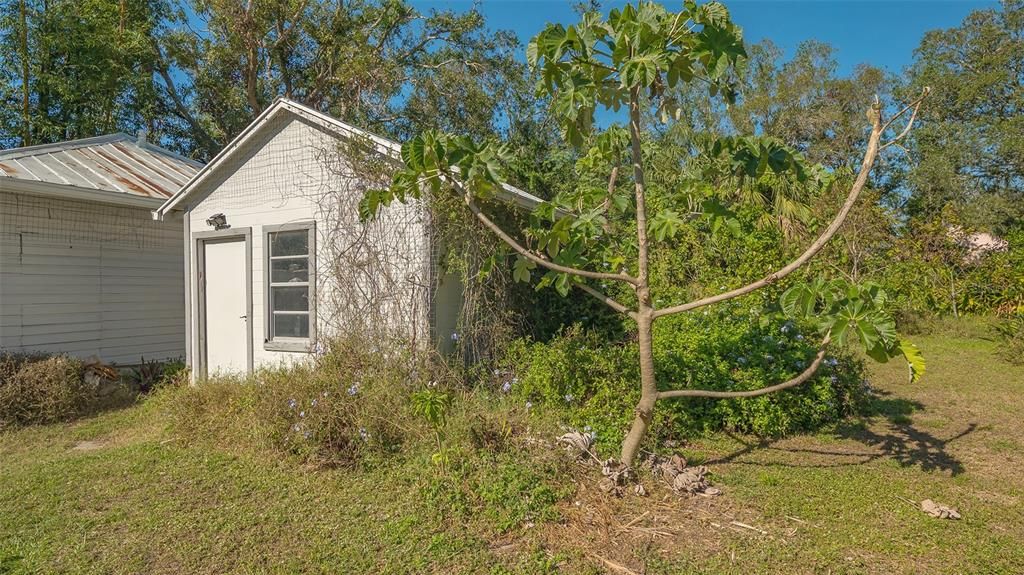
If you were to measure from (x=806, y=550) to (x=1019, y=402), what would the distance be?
520 cm

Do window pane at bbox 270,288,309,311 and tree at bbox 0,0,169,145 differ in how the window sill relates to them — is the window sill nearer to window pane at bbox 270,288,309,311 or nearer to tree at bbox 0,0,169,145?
window pane at bbox 270,288,309,311

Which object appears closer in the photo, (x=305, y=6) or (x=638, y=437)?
(x=638, y=437)

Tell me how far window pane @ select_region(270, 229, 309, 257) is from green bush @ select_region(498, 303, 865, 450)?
3.05m

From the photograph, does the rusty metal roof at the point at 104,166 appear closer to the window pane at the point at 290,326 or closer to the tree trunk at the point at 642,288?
the window pane at the point at 290,326

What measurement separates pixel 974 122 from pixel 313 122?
23425 millimetres

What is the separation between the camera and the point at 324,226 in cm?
688

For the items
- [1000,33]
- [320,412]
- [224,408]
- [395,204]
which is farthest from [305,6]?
[1000,33]

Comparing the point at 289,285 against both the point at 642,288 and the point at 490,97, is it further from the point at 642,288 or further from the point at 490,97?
the point at 490,97

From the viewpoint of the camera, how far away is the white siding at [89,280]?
7668 mm

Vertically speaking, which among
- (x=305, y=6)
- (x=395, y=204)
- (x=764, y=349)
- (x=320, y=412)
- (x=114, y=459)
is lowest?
(x=114, y=459)

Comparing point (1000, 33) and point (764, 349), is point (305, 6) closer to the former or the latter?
point (764, 349)

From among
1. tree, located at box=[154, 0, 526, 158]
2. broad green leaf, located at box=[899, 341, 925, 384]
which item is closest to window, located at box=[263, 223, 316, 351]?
broad green leaf, located at box=[899, 341, 925, 384]

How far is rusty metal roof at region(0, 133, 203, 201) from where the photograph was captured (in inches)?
313

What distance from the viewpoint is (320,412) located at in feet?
16.2
